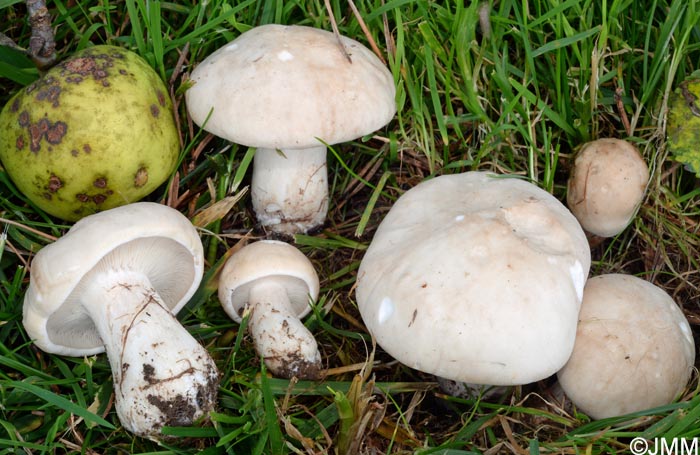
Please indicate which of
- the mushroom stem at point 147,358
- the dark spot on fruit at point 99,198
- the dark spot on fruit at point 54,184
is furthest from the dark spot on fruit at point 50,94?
the mushroom stem at point 147,358

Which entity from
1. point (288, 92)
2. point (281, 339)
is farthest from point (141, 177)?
point (281, 339)

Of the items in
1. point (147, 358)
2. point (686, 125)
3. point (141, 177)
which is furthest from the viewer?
point (686, 125)

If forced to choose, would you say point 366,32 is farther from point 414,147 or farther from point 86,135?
point 86,135

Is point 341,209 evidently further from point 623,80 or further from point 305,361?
point 623,80

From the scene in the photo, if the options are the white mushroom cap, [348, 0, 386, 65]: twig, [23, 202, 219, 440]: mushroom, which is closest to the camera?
the white mushroom cap

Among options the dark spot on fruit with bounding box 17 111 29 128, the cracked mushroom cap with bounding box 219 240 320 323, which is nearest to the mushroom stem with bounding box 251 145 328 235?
the cracked mushroom cap with bounding box 219 240 320 323

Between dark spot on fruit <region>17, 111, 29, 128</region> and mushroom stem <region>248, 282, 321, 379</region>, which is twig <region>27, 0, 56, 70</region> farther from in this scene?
mushroom stem <region>248, 282, 321, 379</region>

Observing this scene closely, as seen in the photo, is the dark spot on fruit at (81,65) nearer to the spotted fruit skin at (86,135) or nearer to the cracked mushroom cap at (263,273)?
the spotted fruit skin at (86,135)
